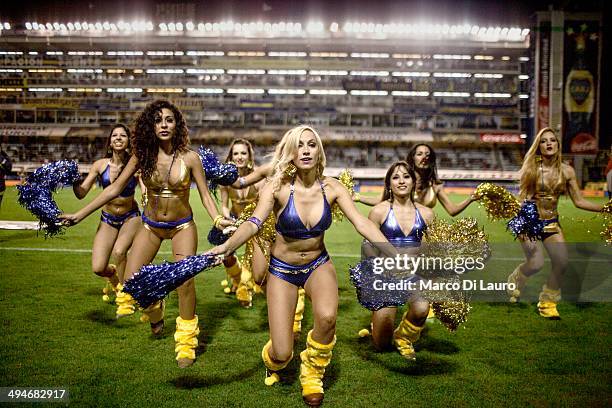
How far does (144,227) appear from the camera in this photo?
468 cm

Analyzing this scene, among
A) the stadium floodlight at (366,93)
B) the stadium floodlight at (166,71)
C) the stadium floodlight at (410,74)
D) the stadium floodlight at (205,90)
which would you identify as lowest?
the stadium floodlight at (366,93)

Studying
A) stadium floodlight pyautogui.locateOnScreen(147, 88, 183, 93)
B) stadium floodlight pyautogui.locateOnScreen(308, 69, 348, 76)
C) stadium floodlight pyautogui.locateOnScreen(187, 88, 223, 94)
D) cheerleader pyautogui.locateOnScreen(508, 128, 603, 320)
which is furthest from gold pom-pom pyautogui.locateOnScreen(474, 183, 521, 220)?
stadium floodlight pyautogui.locateOnScreen(147, 88, 183, 93)

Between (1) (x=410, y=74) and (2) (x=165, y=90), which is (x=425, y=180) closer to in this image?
(1) (x=410, y=74)

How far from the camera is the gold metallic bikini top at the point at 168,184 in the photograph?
4.54 m

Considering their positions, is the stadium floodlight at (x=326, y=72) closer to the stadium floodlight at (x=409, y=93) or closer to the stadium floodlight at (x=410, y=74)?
the stadium floodlight at (x=410, y=74)

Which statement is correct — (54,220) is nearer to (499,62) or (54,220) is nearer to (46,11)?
(499,62)

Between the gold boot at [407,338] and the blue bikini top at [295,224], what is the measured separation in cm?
141

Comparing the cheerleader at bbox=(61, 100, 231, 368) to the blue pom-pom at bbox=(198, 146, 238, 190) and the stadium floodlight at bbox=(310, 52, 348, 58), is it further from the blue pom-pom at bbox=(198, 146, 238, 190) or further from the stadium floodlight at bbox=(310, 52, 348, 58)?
the stadium floodlight at bbox=(310, 52, 348, 58)

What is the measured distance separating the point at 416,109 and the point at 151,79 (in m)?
24.3

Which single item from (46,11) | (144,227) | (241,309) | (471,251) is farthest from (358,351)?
(46,11)

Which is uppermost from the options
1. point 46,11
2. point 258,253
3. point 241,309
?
point 46,11

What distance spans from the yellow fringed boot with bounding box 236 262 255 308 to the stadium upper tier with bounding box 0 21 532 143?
119 ft

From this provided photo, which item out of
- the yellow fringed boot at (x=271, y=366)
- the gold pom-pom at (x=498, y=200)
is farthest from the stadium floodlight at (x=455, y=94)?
the yellow fringed boot at (x=271, y=366)

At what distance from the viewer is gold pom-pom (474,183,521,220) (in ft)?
18.1
